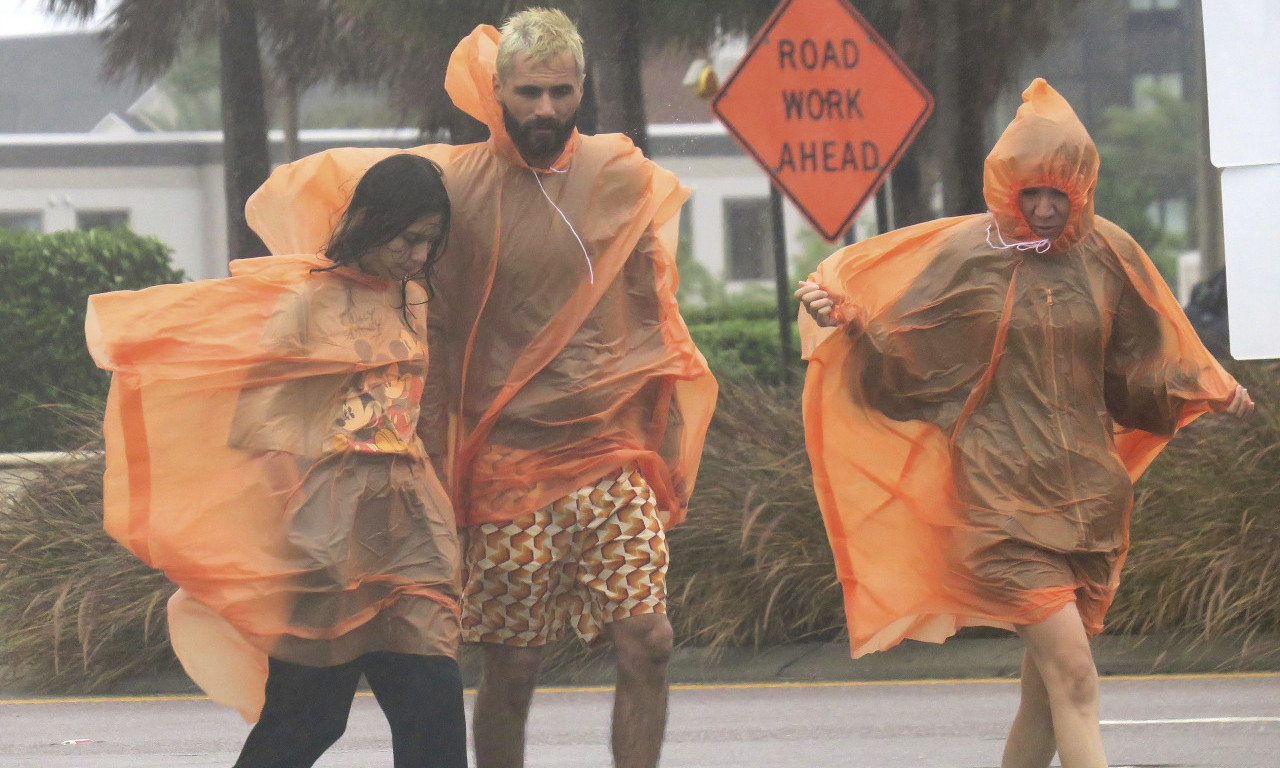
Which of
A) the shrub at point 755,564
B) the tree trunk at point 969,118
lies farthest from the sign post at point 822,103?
the shrub at point 755,564

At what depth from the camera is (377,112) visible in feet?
47.6

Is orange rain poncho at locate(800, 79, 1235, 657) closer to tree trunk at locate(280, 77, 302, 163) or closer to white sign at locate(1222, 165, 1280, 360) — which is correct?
white sign at locate(1222, 165, 1280, 360)

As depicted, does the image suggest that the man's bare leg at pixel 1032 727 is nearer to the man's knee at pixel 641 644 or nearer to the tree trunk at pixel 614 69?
the man's knee at pixel 641 644

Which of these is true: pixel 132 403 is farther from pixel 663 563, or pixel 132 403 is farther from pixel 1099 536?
pixel 1099 536

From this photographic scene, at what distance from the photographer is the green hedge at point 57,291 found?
14500 millimetres

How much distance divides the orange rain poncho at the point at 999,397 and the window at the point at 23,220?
12.4 m

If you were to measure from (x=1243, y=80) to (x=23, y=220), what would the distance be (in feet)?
42.2

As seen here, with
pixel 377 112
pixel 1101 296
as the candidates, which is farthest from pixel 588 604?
pixel 377 112

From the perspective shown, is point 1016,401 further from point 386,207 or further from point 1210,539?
point 1210,539

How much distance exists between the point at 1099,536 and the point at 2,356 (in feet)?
40.2

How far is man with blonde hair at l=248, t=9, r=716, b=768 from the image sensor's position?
167 inches

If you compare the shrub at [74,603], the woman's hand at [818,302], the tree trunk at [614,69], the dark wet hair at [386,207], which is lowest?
the shrub at [74,603]

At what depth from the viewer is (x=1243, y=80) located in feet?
17.6

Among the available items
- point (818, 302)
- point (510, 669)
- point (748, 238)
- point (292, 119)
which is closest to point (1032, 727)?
point (818, 302)
